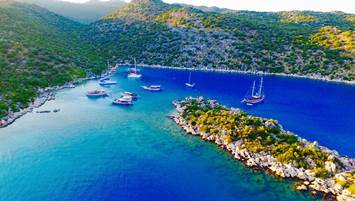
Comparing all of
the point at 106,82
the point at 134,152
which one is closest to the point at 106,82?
the point at 106,82

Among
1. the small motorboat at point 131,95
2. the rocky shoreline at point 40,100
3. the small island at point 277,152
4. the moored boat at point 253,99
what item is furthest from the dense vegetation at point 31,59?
the moored boat at point 253,99

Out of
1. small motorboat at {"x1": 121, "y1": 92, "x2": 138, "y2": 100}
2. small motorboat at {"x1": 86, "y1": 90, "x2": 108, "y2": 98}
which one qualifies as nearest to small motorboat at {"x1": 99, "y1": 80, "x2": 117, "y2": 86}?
small motorboat at {"x1": 86, "y1": 90, "x2": 108, "y2": 98}

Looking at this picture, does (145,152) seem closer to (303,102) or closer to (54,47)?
(303,102)

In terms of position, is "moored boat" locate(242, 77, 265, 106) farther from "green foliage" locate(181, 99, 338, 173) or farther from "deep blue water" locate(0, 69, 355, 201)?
"green foliage" locate(181, 99, 338, 173)

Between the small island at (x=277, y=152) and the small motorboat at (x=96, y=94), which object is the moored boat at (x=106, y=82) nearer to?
the small motorboat at (x=96, y=94)

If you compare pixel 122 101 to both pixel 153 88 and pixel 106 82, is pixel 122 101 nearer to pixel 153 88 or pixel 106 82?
pixel 153 88
